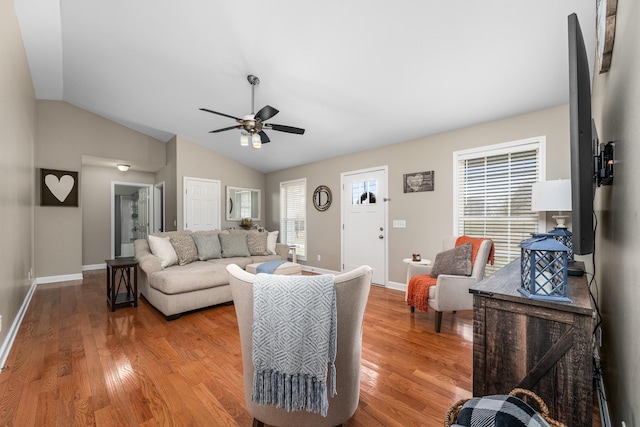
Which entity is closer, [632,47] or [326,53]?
[632,47]

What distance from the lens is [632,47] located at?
3.24ft

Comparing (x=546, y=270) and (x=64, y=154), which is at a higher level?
(x=64, y=154)

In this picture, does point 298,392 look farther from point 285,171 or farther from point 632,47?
point 285,171

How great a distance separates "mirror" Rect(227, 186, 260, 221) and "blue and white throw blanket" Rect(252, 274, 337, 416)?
542 cm

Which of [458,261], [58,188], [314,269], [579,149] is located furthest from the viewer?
[314,269]

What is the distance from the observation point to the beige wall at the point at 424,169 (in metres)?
2.99

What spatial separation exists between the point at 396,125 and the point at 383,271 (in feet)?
7.56

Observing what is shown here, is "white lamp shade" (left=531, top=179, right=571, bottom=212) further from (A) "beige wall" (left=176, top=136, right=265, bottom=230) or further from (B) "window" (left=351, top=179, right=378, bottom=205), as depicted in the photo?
(A) "beige wall" (left=176, top=136, right=265, bottom=230)

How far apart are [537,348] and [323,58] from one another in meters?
2.81

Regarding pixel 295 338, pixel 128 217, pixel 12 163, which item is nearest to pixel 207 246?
pixel 12 163

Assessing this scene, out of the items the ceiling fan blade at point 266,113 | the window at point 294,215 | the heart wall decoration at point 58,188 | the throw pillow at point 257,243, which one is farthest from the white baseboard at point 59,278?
the ceiling fan blade at point 266,113

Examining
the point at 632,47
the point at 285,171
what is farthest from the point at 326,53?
the point at 285,171

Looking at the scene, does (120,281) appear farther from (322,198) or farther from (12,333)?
(322,198)

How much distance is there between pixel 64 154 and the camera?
4871mm
